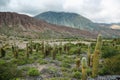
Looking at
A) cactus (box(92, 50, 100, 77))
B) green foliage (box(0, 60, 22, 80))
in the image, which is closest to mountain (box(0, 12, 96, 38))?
green foliage (box(0, 60, 22, 80))

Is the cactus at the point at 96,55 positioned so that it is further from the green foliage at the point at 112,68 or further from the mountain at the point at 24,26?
the mountain at the point at 24,26

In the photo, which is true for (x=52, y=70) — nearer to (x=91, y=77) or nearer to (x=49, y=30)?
(x=91, y=77)

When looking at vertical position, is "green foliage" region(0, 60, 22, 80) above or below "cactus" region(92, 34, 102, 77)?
below

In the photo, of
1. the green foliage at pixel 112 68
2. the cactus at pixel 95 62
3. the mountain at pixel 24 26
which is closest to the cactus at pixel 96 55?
the cactus at pixel 95 62

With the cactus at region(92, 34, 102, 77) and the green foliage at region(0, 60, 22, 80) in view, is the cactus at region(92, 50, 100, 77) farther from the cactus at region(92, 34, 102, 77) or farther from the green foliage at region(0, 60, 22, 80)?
the green foliage at region(0, 60, 22, 80)

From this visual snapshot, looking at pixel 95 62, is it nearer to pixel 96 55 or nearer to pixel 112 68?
pixel 96 55

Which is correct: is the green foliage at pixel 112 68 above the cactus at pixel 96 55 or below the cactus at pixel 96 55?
below

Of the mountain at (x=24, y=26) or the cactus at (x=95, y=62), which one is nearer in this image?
the cactus at (x=95, y=62)

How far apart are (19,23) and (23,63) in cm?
13296

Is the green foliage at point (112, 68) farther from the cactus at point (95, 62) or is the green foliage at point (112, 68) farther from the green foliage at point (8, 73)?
the green foliage at point (8, 73)

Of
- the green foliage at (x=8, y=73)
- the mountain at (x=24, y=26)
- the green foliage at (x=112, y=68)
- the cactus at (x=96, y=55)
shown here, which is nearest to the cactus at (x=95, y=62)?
the cactus at (x=96, y=55)

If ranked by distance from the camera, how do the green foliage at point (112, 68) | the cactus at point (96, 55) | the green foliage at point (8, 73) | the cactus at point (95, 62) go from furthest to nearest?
the green foliage at point (112, 68) < the cactus at point (95, 62) < the cactus at point (96, 55) < the green foliage at point (8, 73)

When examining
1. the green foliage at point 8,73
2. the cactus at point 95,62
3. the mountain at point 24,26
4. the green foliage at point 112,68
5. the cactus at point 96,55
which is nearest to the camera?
the green foliage at point 8,73

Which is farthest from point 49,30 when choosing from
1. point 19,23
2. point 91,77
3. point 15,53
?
point 91,77
